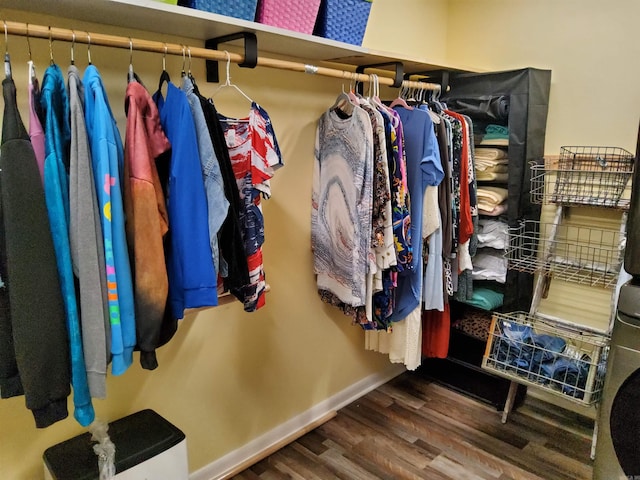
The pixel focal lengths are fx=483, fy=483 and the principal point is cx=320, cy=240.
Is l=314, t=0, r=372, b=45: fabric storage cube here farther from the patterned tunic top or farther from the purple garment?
the purple garment

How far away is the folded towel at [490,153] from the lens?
2.37m

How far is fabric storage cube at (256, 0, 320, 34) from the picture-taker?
1617mm

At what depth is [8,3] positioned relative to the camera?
128 cm

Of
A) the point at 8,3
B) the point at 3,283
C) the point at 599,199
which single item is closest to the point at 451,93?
the point at 599,199

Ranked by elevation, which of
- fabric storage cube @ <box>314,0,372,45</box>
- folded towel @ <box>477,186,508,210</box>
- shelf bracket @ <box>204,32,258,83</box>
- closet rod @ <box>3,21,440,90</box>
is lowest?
folded towel @ <box>477,186,508,210</box>

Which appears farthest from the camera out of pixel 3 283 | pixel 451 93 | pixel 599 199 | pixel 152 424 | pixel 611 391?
pixel 451 93

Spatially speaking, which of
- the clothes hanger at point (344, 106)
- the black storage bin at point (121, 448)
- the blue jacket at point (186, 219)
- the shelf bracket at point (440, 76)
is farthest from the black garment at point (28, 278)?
the shelf bracket at point (440, 76)

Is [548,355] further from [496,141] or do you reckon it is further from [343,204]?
[343,204]

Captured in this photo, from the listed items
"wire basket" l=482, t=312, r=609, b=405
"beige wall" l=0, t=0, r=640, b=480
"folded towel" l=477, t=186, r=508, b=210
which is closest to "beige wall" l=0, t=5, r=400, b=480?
"beige wall" l=0, t=0, r=640, b=480

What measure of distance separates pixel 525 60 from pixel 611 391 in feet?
5.70

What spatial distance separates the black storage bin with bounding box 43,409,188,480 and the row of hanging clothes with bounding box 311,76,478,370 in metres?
0.87

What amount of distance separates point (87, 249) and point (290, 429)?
155 cm

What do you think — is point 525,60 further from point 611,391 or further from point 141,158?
point 141,158

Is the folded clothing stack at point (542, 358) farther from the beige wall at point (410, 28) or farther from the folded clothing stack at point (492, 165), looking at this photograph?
the beige wall at point (410, 28)
